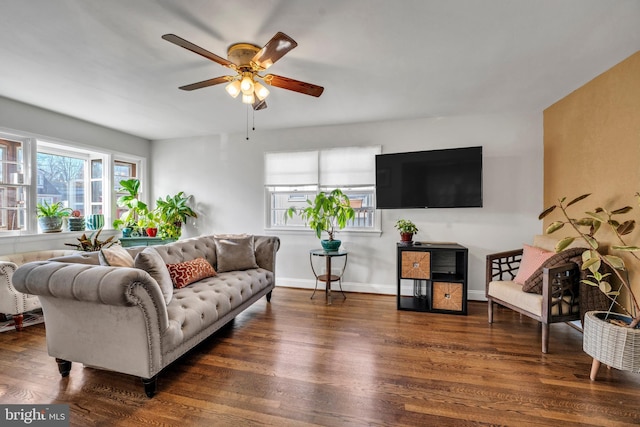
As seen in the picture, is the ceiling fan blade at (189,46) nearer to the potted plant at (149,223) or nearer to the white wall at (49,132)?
the white wall at (49,132)

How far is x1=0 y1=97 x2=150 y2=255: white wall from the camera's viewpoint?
10.6 feet

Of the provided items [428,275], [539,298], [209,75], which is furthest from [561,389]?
[209,75]

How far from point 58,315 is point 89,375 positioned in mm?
513

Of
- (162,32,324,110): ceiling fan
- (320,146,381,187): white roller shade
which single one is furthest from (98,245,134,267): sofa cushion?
(320,146,381,187): white roller shade

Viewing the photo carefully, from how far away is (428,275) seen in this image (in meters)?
3.34

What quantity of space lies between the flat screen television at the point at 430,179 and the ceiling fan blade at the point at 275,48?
2212 mm

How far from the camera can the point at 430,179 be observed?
3.59 metres

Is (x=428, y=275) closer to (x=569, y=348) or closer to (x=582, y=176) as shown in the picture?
(x=569, y=348)

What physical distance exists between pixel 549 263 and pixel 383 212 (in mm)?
1946

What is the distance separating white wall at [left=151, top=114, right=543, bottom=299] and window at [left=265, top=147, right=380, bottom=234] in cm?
14

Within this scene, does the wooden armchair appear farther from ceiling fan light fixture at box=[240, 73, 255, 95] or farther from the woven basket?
ceiling fan light fixture at box=[240, 73, 255, 95]

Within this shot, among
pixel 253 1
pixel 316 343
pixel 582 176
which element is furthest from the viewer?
pixel 582 176

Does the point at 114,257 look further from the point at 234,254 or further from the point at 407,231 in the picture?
the point at 407,231

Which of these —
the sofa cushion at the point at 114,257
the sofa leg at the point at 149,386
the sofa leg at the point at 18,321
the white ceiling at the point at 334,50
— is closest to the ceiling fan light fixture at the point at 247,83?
the white ceiling at the point at 334,50
